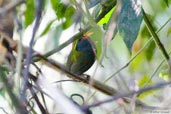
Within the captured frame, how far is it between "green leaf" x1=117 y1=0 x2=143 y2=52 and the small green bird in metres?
0.29

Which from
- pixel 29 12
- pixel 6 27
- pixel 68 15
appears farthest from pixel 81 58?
pixel 6 27

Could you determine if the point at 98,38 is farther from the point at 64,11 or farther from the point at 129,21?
the point at 64,11

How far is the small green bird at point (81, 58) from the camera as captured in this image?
118 centimetres

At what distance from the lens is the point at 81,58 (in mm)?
1205

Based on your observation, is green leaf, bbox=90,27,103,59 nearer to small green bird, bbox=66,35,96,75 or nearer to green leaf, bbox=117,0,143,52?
green leaf, bbox=117,0,143,52

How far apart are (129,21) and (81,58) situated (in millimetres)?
333

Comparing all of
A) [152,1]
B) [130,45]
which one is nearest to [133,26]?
[130,45]

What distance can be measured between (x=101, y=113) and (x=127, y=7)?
662 mm

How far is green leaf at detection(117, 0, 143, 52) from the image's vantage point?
87 cm

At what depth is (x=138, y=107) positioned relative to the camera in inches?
37.3

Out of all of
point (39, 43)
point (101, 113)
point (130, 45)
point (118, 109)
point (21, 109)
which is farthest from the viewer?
point (39, 43)

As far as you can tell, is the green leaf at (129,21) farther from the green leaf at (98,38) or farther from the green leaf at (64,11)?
the green leaf at (64,11)

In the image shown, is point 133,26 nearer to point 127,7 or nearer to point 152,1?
point 127,7

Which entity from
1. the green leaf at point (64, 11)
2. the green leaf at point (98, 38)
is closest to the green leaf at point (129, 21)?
the green leaf at point (98, 38)
